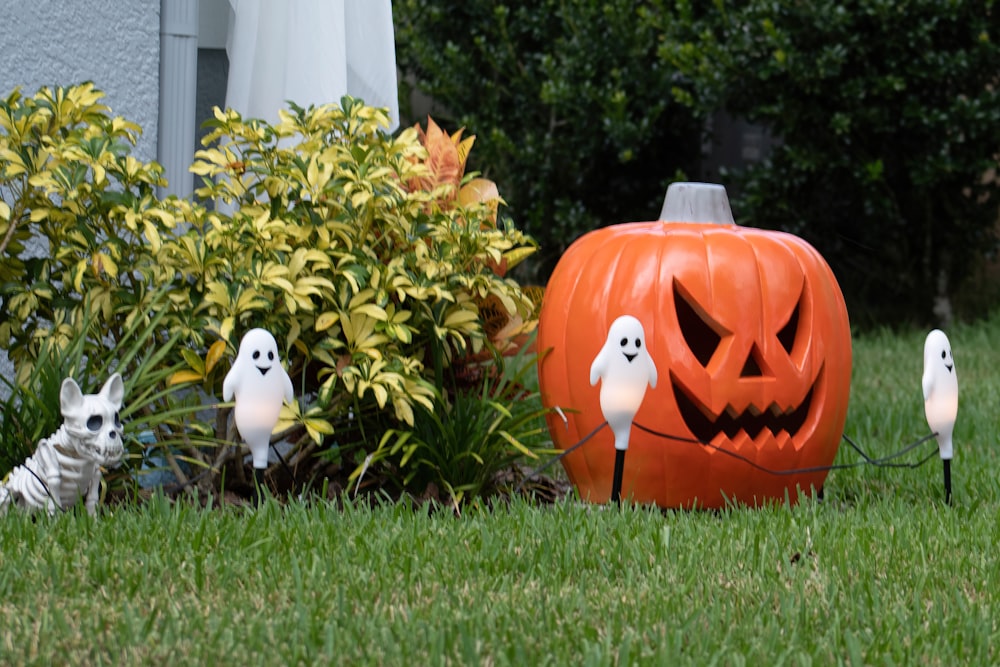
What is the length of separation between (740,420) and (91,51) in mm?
2156

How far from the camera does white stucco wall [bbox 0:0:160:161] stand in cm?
357

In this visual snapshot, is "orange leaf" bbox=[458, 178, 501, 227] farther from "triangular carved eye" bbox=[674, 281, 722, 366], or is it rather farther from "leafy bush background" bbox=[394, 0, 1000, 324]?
"leafy bush background" bbox=[394, 0, 1000, 324]

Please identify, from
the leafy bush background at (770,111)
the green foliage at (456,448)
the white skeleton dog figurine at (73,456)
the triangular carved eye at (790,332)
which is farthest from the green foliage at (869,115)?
the white skeleton dog figurine at (73,456)

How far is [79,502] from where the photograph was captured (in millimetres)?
2736

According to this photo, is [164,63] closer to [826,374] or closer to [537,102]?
[826,374]

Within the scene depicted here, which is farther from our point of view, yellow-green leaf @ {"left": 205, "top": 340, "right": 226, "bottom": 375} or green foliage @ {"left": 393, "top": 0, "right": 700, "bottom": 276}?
green foliage @ {"left": 393, "top": 0, "right": 700, "bottom": 276}

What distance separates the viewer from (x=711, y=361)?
10.3 ft

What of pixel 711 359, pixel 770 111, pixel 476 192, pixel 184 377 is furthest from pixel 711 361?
pixel 770 111

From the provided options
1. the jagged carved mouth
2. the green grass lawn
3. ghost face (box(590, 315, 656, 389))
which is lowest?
the green grass lawn

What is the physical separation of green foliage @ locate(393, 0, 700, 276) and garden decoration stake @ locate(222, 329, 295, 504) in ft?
16.3

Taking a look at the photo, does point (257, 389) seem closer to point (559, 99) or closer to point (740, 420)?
point (740, 420)

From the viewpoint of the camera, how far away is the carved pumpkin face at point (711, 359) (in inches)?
123

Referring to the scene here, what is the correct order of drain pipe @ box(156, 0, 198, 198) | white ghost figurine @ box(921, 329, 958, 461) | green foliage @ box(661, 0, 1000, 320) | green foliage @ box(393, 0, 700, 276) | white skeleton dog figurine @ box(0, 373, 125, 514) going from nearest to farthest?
white skeleton dog figurine @ box(0, 373, 125, 514)
white ghost figurine @ box(921, 329, 958, 461)
drain pipe @ box(156, 0, 198, 198)
green foliage @ box(661, 0, 1000, 320)
green foliage @ box(393, 0, 700, 276)

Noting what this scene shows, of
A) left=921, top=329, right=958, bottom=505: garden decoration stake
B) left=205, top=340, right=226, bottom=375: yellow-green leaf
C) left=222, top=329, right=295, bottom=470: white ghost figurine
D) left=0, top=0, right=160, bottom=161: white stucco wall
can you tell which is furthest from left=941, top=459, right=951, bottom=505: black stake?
left=0, top=0, right=160, bottom=161: white stucco wall
